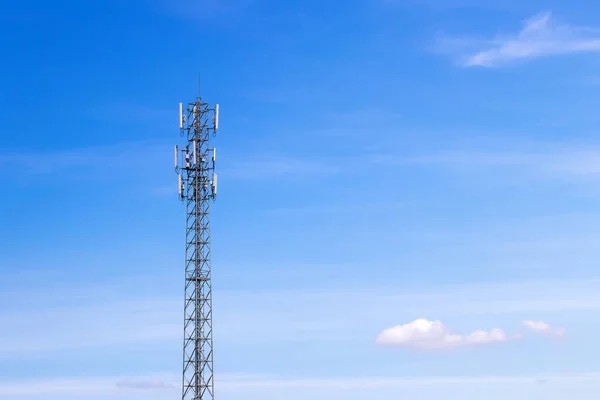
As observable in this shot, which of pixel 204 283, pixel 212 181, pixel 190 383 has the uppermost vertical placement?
pixel 212 181

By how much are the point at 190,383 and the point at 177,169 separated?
72.9ft

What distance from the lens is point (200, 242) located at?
129 m

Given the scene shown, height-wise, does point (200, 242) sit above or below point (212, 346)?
above

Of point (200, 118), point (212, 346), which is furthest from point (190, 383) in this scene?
point (200, 118)

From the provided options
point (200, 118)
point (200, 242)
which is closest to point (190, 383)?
point (200, 242)

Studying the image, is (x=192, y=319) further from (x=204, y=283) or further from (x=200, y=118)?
(x=200, y=118)

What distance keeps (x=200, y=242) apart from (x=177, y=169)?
26.6 feet

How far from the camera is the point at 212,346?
126812 millimetres

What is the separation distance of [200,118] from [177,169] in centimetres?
596

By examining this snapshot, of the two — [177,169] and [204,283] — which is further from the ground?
[177,169]

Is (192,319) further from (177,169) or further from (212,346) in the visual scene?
(177,169)

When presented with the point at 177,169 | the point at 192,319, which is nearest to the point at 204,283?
the point at 192,319

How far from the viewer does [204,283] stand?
128m

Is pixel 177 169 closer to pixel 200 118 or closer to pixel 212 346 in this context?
pixel 200 118
